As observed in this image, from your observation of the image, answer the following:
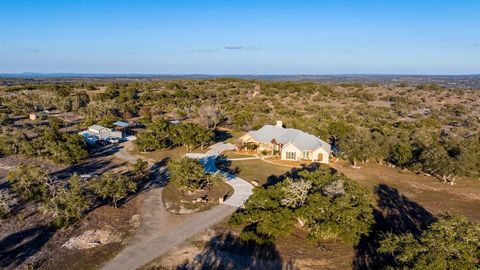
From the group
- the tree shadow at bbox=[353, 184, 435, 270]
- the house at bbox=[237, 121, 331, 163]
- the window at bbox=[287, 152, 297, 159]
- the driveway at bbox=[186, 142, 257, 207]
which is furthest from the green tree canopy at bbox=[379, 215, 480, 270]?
the window at bbox=[287, 152, 297, 159]

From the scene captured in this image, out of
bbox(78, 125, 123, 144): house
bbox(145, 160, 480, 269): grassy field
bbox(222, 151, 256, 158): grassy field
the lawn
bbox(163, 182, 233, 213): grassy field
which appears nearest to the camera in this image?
bbox(145, 160, 480, 269): grassy field

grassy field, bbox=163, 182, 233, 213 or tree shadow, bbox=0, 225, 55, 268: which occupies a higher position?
grassy field, bbox=163, 182, 233, 213

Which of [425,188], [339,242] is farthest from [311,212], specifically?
[425,188]

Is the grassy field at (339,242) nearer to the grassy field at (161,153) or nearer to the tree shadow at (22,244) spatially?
the tree shadow at (22,244)

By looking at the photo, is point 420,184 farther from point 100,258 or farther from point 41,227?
point 41,227

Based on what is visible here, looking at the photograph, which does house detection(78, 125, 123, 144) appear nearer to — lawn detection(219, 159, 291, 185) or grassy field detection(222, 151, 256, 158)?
grassy field detection(222, 151, 256, 158)

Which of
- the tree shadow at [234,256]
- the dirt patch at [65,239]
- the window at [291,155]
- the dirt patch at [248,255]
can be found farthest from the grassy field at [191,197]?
the window at [291,155]
